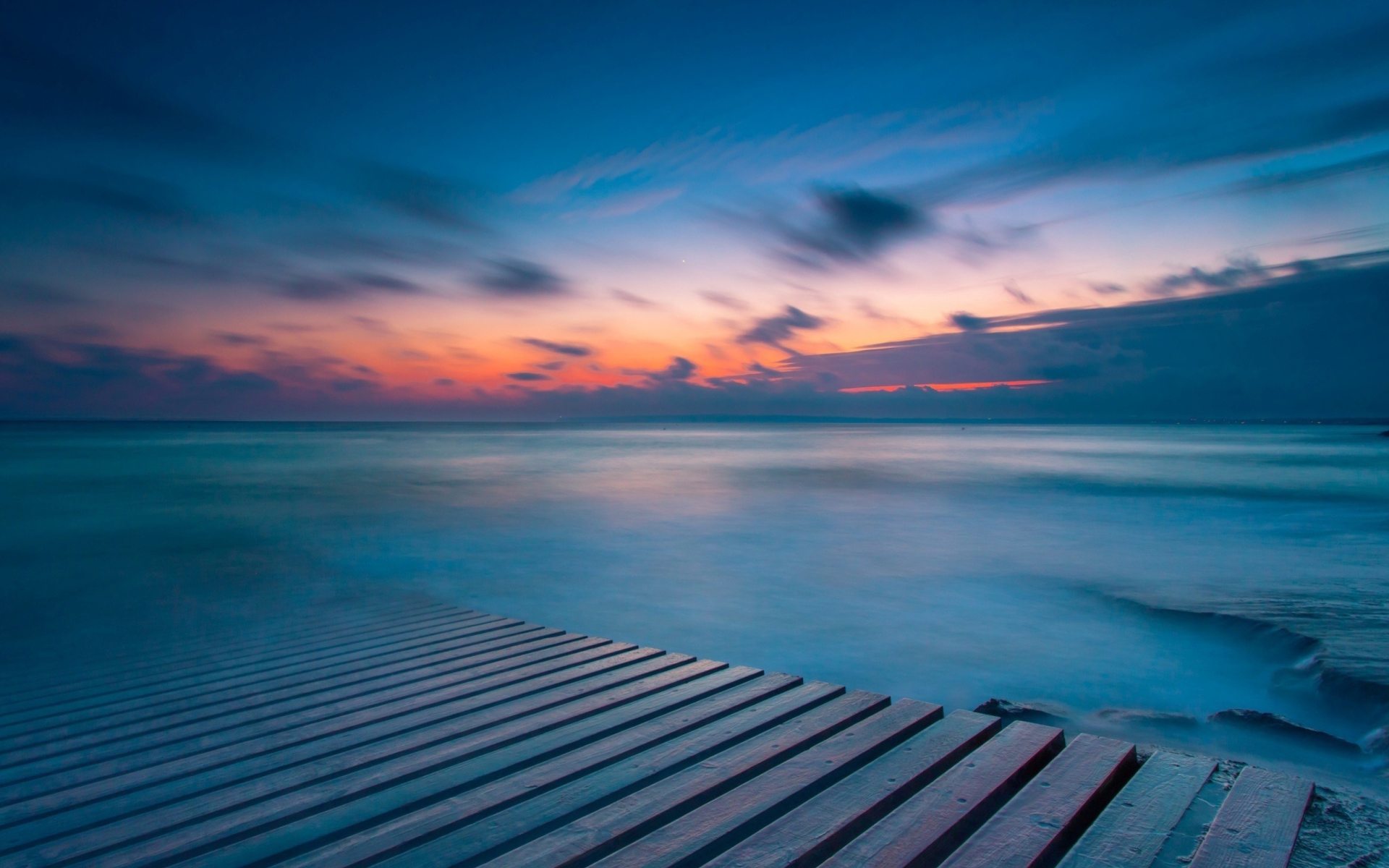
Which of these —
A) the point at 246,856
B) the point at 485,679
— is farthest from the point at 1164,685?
the point at 246,856

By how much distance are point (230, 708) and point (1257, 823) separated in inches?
211

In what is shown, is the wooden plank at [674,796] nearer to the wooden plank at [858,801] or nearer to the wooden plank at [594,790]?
the wooden plank at [594,790]

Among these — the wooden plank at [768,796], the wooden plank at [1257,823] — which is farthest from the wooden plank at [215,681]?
the wooden plank at [1257,823]

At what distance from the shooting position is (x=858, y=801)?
116 inches

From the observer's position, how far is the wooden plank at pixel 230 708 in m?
3.98

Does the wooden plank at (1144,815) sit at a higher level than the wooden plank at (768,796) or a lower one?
higher

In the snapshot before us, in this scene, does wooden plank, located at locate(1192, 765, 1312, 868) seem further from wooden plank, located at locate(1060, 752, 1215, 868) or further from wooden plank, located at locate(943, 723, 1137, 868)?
wooden plank, located at locate(943, 723, 1137, 868)

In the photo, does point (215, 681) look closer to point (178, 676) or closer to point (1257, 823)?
point (178, 676)

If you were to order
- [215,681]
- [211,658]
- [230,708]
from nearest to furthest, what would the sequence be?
[230,708] → [215,681] → [211,658]

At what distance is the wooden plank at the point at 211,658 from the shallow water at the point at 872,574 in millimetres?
2101

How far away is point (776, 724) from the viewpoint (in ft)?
12.7

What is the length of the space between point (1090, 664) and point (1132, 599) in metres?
3.35

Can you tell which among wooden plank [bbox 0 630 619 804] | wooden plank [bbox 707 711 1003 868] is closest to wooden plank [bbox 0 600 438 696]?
wooden plank [bbox 0 630 619 804]

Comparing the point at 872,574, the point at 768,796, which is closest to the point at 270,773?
the point at 768,796
